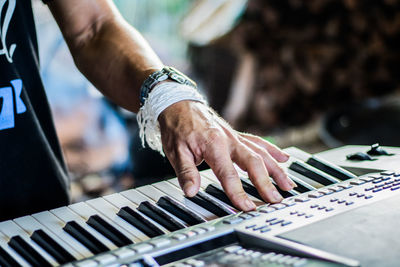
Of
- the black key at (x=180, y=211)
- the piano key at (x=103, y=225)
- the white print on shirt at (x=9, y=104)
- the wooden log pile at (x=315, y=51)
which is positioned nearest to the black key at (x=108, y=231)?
the piano key at (x=103, y=225)

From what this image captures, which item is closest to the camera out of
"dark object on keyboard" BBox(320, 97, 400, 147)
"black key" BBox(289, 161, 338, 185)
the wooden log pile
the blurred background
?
"black key" BBox(289, 161, 338, 185)

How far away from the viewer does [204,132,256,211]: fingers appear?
33.7 inches

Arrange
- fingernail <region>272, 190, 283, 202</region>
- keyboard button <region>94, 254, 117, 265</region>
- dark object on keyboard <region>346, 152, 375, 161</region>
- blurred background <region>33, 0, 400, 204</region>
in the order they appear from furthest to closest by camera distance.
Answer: blurred background <region>33, 0, 400, 204</region> < dark object on keyboard <region>346, 152, 375, 161</region> < fingernail <region>272, 190, 283, 202</region> < keyboard button <region>94, 254, 117, 265</region>

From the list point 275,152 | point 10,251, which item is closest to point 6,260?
point 10,251

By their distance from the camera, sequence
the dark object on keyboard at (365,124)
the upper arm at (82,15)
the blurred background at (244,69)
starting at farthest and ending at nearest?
the blurred background at (244,69) < the dark object on keyboard at (365,124) < the upper arm at (82,15)

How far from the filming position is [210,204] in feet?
2.93

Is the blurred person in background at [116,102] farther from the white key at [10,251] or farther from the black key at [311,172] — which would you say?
the white key at [10,251]

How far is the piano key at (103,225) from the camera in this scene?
0.76 metres

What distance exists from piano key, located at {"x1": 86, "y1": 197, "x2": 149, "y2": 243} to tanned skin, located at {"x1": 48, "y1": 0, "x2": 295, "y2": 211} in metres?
0.12

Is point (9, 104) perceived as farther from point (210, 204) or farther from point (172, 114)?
point (210, 204)

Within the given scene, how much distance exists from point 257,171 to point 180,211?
0.49 ft

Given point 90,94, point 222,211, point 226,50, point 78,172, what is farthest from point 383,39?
point 222,211

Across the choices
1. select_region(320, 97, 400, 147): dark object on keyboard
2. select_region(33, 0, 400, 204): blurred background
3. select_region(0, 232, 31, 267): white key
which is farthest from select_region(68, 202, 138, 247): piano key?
select_region(33, 0, 400, 204): blurred background

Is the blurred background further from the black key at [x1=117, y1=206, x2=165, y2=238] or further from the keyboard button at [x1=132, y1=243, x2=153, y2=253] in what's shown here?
the keyboard button at [x1=132, y1=243, x2=153, y2=253]
